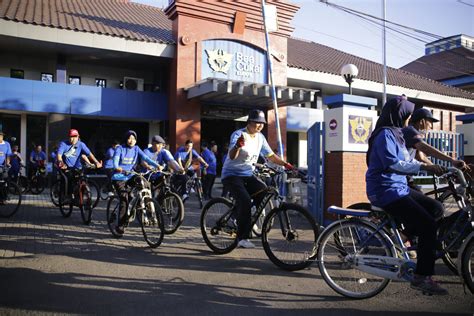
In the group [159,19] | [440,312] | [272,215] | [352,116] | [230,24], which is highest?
[159,19]

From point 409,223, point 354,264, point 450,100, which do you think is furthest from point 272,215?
point 450,100

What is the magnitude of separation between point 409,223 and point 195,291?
86.2 inches

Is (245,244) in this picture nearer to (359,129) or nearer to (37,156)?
(359,129)

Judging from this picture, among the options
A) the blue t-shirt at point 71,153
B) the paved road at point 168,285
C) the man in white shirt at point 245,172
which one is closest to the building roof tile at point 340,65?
the blue t-shirt at point 71,153

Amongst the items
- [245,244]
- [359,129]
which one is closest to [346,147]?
[359,129]

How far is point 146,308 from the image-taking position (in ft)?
11.6

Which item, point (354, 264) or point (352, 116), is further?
point (352, 116)

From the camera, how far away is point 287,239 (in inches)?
188

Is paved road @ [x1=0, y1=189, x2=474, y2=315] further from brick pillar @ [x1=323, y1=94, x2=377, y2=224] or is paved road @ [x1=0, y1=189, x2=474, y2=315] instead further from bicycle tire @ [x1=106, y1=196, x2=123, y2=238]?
brick pillar @ [x1=323, y1=94, x2=377, y2=224]

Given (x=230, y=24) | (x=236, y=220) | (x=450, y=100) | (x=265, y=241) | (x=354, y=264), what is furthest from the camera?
(x=450, y=100)

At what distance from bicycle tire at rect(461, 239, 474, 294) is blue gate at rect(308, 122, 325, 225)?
408cm

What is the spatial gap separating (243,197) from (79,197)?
4383mm

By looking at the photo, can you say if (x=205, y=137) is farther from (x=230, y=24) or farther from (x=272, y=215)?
(x=272, y=215)

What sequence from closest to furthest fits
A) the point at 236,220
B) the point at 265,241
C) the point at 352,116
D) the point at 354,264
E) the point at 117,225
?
1. the point at 354,264
2. the point at 265,241
3. the point at 236,220
4. the point at 117,225
5. the point at 352,116
